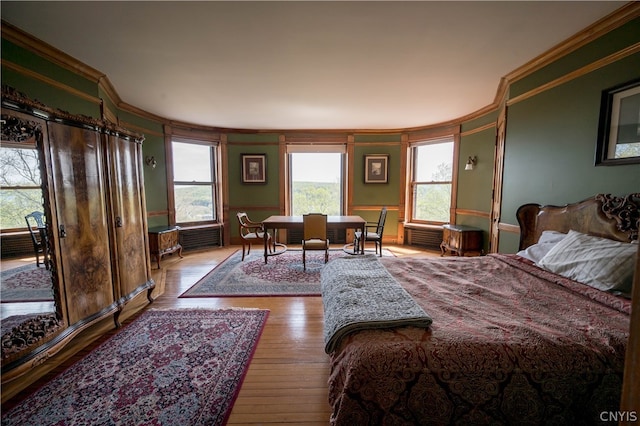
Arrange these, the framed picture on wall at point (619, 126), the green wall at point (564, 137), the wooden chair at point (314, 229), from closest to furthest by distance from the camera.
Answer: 1. the framed picture on wall at point (619, 126)
2. the green wall at point (564, 137)
3. the wooden chair at point (314, 229)

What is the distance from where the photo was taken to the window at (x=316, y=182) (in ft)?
20.0

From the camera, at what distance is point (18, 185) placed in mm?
1706

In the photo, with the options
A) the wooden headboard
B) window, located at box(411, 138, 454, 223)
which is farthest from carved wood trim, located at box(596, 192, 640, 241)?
window, located at box(411, 138, 454, 223)

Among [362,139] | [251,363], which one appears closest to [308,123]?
[362,139]

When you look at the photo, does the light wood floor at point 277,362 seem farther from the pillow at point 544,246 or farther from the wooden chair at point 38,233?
the pillow at point 544,246

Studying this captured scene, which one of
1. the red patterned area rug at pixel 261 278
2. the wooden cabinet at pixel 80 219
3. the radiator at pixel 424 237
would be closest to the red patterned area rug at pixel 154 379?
the wooden cabinet at pixel 80 219

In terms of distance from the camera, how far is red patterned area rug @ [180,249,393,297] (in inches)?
128

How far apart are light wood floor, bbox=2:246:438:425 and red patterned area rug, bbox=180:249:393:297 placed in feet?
0.50

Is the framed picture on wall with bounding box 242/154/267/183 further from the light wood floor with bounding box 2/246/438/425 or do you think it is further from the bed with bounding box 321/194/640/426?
the bed with bounding box 321/194/640/426

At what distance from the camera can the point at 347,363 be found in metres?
1.14

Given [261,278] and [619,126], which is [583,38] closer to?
[619,126]

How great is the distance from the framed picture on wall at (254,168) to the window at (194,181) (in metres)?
0.68

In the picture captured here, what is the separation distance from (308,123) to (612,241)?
186 inches

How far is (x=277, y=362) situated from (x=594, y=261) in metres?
2.35
